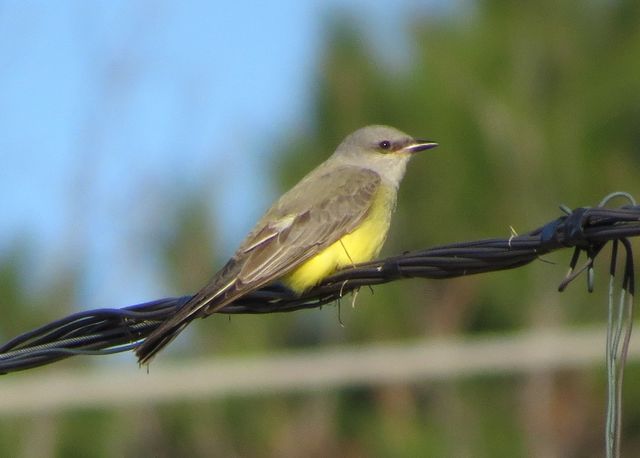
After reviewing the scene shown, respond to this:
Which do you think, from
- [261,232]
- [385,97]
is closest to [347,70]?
[385,97]

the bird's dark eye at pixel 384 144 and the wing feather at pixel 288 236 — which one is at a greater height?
the bird's dark eye at pixel 384 144

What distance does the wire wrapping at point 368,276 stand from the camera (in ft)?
13.1

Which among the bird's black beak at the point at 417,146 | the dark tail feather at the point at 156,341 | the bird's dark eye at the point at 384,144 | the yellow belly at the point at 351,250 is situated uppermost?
the bird's dark eye at the point at 384,144

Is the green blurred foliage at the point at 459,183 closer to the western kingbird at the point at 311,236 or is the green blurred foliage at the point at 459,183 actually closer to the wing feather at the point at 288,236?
the western kingbird at the point at 311,236

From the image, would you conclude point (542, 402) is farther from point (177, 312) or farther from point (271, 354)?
point (177, 312)

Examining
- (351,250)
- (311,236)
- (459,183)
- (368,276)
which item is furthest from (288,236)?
(459,183)

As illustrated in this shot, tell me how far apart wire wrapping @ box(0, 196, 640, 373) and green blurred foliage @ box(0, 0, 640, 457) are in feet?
18.7

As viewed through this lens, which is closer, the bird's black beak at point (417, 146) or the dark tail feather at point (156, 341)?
the dark tail feather at point (156, 341)

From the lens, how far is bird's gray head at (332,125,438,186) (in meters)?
7.45

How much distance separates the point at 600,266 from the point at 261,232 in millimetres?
4854

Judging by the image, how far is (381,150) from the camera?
25.0 feet

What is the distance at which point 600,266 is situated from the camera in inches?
404

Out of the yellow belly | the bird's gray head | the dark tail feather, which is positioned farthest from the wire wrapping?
the bird's gray head

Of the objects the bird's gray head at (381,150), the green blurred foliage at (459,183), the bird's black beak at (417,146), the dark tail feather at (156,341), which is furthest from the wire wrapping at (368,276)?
the green blurred foliage at (459,183)
